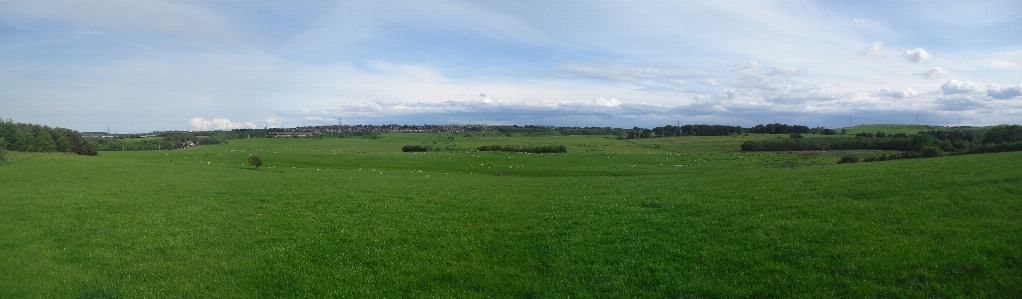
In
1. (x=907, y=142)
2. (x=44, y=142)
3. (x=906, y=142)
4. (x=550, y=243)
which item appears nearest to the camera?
(x=550, y=243)

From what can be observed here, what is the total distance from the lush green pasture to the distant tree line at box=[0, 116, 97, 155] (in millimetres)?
84482

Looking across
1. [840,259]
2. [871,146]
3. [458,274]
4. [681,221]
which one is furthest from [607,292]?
[871,146]

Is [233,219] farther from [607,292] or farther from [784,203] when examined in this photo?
[784,203]

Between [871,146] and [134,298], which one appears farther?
[871,146]

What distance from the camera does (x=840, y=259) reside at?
39.8 feet

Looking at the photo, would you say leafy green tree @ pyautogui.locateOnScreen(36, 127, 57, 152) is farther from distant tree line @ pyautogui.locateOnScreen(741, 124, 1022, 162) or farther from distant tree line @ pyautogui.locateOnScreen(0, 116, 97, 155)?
distant tree line @ pyautogui.locateOnScreen(741, 124, 1022, 162)

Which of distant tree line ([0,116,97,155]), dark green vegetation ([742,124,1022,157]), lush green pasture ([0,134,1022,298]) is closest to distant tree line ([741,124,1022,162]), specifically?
dark green vegetation ([742,124,1022,157])

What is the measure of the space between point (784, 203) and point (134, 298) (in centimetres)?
2232

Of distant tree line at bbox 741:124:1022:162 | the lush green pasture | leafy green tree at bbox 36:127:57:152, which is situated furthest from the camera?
leafy green tree at bbox 36:127:57:152

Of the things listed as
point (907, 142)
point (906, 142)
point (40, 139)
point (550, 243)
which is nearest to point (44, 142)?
point (40, 139)

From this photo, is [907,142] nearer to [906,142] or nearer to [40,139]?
[906,142]

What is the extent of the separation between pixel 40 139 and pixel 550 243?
119051 mm

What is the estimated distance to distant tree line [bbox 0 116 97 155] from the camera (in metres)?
83.4

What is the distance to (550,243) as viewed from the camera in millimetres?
15367
